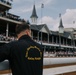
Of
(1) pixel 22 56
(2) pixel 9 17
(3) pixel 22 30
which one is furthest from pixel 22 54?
(2) pixel 9 17

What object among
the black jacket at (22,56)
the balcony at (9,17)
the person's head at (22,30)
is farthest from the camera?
the balcony at (9,17)

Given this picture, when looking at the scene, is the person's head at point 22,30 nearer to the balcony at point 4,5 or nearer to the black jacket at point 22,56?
the black jacket at point 22,56

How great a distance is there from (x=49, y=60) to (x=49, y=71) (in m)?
0.46

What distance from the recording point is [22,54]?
307cm

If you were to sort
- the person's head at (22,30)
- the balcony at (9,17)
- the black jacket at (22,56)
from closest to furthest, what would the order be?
the black jacket at (22,56) → the person's head at (22,30) → the balcony at (9,17)

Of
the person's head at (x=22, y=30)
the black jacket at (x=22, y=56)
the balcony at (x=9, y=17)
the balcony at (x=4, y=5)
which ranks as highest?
the balcony at (x=4, y=5)

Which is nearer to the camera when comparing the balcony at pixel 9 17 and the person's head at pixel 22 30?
the person's head at pixel 22 30

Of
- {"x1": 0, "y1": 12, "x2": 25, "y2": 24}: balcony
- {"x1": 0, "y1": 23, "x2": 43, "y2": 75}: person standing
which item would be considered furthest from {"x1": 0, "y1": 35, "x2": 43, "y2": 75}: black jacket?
{"x1": 0, "y1": 12, "x2": 25, "y2": 24}: balcony

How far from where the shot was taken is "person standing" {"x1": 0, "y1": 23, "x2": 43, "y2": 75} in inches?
118

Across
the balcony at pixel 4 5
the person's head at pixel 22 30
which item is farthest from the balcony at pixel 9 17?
the person's head at pixel 22 30

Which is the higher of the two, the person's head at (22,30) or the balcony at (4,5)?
the balcony at (4,5)

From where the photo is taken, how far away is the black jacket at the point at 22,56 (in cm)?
299

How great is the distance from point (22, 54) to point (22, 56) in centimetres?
3

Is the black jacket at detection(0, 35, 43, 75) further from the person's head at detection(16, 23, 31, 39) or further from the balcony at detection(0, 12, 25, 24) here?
the balcony at detection(0, 12, 25, 24)
